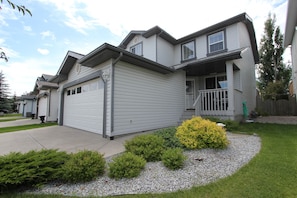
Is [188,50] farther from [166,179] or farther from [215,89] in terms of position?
[166,179]

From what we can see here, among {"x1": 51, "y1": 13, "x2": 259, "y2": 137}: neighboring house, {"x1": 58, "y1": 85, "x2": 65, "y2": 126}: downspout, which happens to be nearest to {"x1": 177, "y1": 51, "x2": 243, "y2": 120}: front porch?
{"x1": 51, "y1": 13, "x2": 259, "y2": 137}: neighboring house

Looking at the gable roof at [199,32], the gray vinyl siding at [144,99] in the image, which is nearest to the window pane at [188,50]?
the gable roof at [199,32]

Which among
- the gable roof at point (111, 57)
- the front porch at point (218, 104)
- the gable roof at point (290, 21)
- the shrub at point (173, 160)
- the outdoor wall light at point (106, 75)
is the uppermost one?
the gable roof at point (290, 21)

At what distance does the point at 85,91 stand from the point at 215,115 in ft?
25.3

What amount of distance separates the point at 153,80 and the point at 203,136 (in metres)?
4.70

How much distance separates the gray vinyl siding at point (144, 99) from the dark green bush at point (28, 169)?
3221mm

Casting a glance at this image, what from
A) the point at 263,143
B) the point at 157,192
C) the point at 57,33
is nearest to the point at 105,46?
the point at 157,192

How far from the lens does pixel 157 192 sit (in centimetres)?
233

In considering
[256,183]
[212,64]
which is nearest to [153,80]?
[212,64]

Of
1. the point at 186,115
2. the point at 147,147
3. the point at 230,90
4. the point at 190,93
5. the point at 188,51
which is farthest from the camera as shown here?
the point at 188,51

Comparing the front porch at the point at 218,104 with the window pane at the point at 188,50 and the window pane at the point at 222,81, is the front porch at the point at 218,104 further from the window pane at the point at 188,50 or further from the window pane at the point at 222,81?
the window pane at the point at 188,50

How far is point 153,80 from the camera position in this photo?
8.00 metres

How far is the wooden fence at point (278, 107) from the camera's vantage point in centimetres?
1279

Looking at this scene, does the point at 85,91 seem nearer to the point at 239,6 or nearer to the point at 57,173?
the point at 57,173
